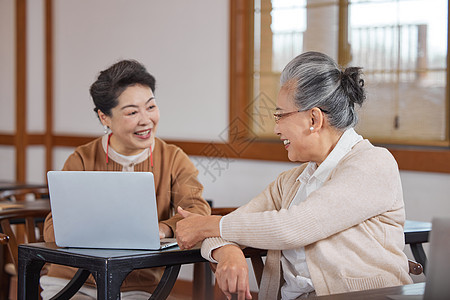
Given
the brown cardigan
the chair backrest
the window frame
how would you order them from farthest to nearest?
the window frame, the chair backrest, the brown cardigan

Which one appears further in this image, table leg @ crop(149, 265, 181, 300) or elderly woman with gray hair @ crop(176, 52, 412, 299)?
table leg @ crop(149, 265, 181, 300)

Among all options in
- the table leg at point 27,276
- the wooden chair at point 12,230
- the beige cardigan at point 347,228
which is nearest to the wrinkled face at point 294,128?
the beige cardigan at point 347,228

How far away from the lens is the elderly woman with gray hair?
5.81ft

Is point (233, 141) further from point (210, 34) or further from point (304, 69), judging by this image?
point (304, 69)

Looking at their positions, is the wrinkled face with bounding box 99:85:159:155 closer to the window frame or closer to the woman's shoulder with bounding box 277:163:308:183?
the woman's shoulder with bounding box 277:163:308:183

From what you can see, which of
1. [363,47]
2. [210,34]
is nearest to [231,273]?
[363,47]

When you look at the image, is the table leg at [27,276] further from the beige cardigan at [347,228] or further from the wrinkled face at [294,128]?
the wrinkled face at [294,128]

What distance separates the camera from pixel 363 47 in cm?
371

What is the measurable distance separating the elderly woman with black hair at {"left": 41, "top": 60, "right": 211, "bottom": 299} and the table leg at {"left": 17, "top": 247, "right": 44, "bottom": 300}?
17.0 inches

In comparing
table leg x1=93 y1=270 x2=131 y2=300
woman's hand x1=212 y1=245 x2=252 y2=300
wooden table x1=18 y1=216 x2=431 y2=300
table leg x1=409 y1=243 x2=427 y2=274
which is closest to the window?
table leg x1=409 y1=243 x2=427 y2=274

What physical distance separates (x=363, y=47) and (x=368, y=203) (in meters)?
2.10

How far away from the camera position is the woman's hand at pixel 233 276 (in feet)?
5.68

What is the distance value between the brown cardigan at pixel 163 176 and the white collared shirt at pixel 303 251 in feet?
1.78

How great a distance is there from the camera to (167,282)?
6.93 feet
